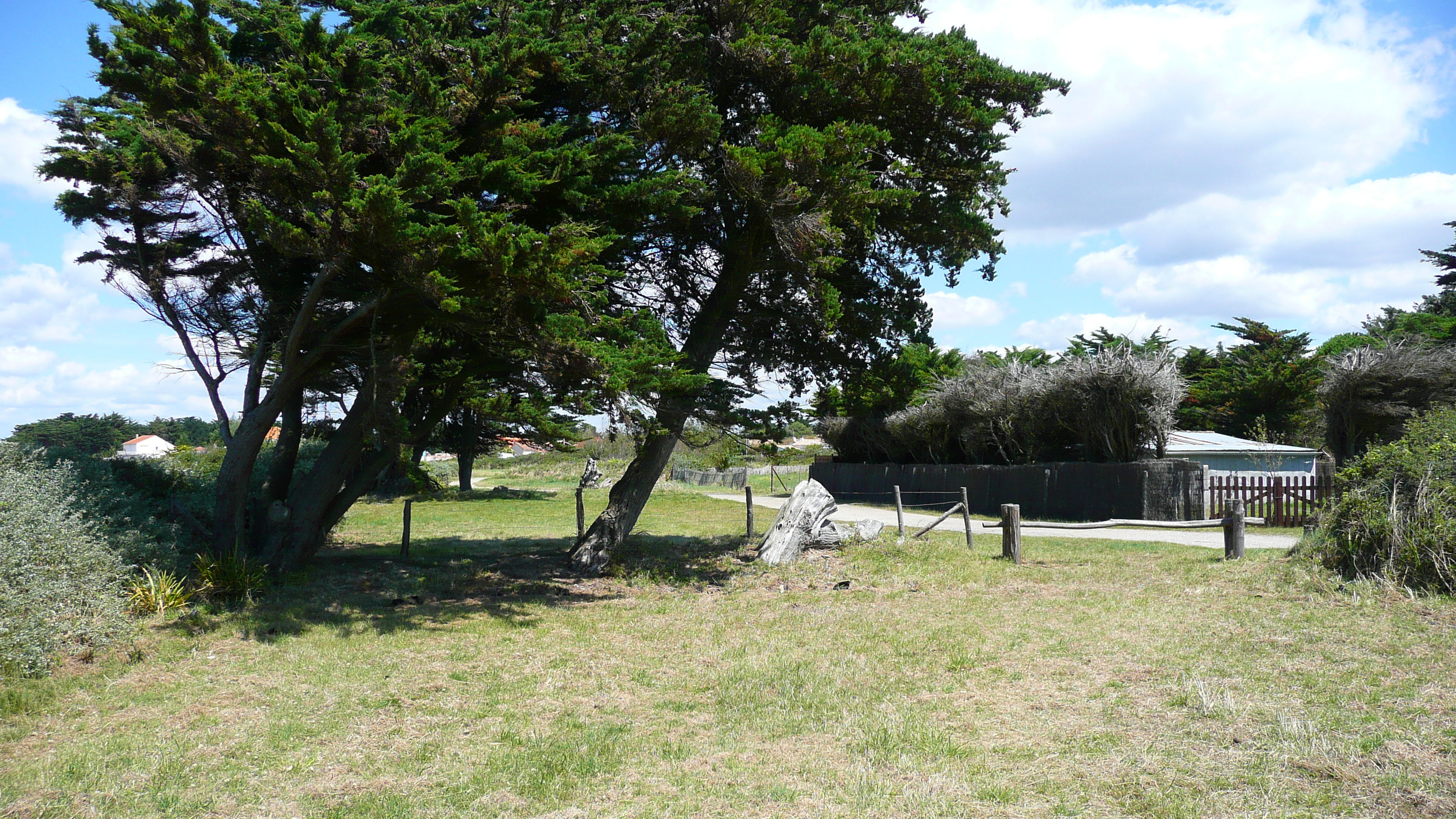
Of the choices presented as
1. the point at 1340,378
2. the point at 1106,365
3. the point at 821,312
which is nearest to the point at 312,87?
the point at 821,312

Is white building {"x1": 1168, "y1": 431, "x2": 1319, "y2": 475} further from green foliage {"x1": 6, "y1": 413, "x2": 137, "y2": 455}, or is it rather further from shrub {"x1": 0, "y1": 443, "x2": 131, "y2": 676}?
green foliage {"x1": 6, "y1": 413, "x2": 137, "y2": 455}

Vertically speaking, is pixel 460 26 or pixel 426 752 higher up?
pixel 460 26

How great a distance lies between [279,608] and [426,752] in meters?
5.81

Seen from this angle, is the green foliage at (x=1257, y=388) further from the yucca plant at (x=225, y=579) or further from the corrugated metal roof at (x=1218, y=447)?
the yucca plant at (x=225, y=579)

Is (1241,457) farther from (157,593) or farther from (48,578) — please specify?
(48,578)

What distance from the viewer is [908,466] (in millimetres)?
29688

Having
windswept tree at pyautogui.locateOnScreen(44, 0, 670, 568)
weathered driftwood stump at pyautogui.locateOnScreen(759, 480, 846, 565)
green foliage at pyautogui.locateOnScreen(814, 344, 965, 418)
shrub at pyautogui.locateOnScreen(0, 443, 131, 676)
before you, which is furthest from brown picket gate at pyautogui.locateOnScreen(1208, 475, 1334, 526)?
shrub at pyautogui.locateOnScreen(0, 443, 131, 676)

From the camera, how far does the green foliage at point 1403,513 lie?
850cm

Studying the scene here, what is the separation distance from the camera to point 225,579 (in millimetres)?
10188

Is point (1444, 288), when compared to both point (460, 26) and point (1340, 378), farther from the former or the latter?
point (460, 26)

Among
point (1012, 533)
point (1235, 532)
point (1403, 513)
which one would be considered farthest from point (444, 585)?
point (1403, 513)

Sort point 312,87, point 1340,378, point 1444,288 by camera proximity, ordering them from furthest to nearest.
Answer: point 1444,288 < point 1340,378 < point 312,87

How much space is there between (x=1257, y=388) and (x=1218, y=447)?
43.0 ft

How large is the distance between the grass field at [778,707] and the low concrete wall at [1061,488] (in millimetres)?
9320
